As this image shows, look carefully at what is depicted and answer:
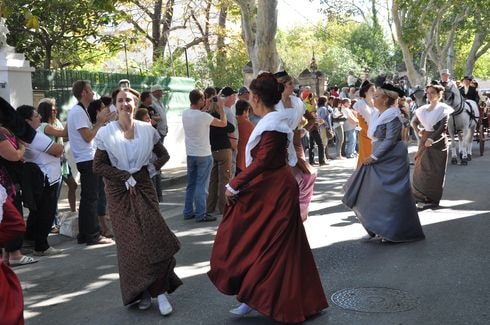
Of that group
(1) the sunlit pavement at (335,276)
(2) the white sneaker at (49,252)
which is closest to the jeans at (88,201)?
(1) the sunlit pavement at (335,276)

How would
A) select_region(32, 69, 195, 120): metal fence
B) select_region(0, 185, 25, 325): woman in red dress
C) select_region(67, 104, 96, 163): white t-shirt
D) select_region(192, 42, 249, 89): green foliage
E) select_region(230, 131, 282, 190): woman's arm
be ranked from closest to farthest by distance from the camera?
select_region(0, 185, 25, 325): woman in red dress
select_region(230, 131, 282, 190): woman's arm
select_region(67, 104, 96, 163): white t-shirt
select_region(32, 69, 195, 120): metal fence
select_region(192, 42, 249, 89): green foliage

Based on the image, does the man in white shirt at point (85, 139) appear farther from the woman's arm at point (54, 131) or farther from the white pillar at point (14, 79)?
the white pillar at point (14, 79)

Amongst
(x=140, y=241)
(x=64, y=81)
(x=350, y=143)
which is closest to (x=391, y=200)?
(x=140, y=241)

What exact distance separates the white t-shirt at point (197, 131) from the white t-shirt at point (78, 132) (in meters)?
1.63

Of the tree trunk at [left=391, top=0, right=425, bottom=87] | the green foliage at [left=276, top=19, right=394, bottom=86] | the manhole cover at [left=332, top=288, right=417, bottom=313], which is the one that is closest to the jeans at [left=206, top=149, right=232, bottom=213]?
the manhole cover at [left=332, top=288, right=417, bottom=313]

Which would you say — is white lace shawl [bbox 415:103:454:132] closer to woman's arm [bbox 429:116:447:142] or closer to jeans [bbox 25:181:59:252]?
woman's arm [bbox 429:116:447:142]

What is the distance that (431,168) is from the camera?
9.74 meters

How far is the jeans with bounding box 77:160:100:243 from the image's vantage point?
8172 mm

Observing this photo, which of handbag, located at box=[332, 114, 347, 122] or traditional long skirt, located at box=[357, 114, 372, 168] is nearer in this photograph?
traditional long skirt, located at box=[357, 114, 372, 168]

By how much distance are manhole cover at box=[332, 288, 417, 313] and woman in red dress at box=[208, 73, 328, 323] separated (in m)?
0.53

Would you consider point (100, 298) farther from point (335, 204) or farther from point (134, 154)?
point (335, 204)

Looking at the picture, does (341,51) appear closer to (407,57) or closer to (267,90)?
(407,57)

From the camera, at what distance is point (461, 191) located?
11.5m

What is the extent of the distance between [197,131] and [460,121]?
866cm
